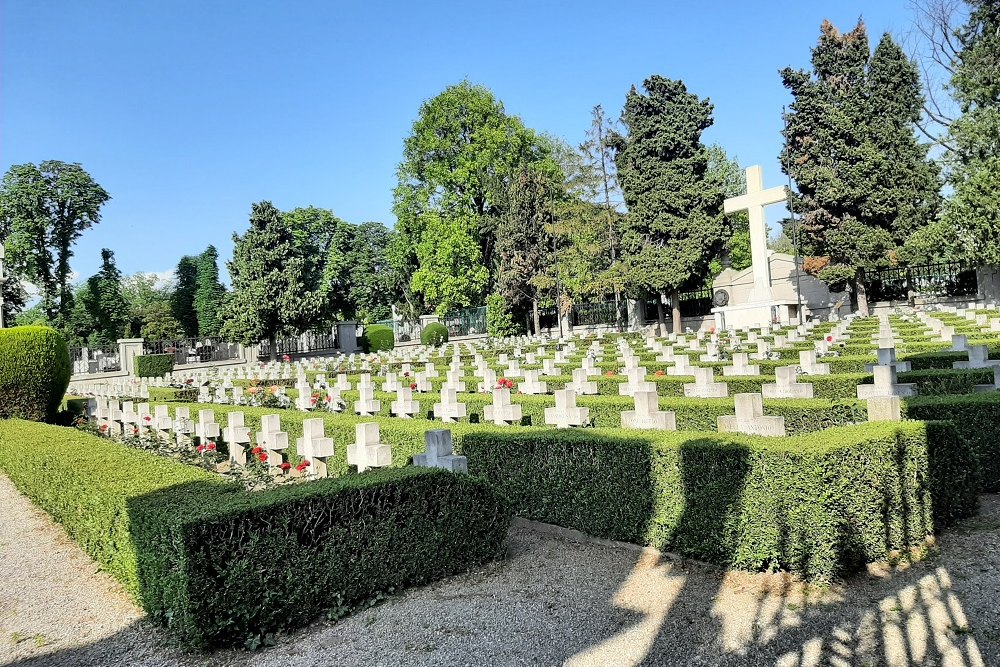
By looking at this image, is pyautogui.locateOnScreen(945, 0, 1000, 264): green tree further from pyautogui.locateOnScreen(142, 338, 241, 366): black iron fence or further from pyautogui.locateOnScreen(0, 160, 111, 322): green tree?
pyautogui.locateOnScreen(0, 160, 111, 322): green tree

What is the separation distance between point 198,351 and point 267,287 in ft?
18.7

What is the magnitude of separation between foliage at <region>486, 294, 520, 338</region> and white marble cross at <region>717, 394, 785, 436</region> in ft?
108

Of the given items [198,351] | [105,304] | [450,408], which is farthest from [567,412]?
[105,304]

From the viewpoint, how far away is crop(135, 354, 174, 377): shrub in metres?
28.1

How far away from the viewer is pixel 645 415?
741cm

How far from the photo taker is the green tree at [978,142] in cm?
2816

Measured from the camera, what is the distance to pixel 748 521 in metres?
4.80

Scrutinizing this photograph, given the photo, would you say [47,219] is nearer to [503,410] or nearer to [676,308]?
[676,308]

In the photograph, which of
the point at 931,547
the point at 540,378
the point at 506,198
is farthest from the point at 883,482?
the point at 506,198

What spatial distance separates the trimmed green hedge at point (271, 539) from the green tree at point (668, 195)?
30.7 m

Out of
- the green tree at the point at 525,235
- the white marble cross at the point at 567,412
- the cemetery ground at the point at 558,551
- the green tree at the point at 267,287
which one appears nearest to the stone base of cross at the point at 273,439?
the cemetery ground at the point at 558,551

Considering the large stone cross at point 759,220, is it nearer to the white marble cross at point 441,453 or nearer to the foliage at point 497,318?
the foliage at point 497,318

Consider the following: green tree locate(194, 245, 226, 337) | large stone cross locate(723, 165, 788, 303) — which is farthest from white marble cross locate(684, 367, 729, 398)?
green tree locate(194, 245, 226, 337)

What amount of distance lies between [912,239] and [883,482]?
101ft
